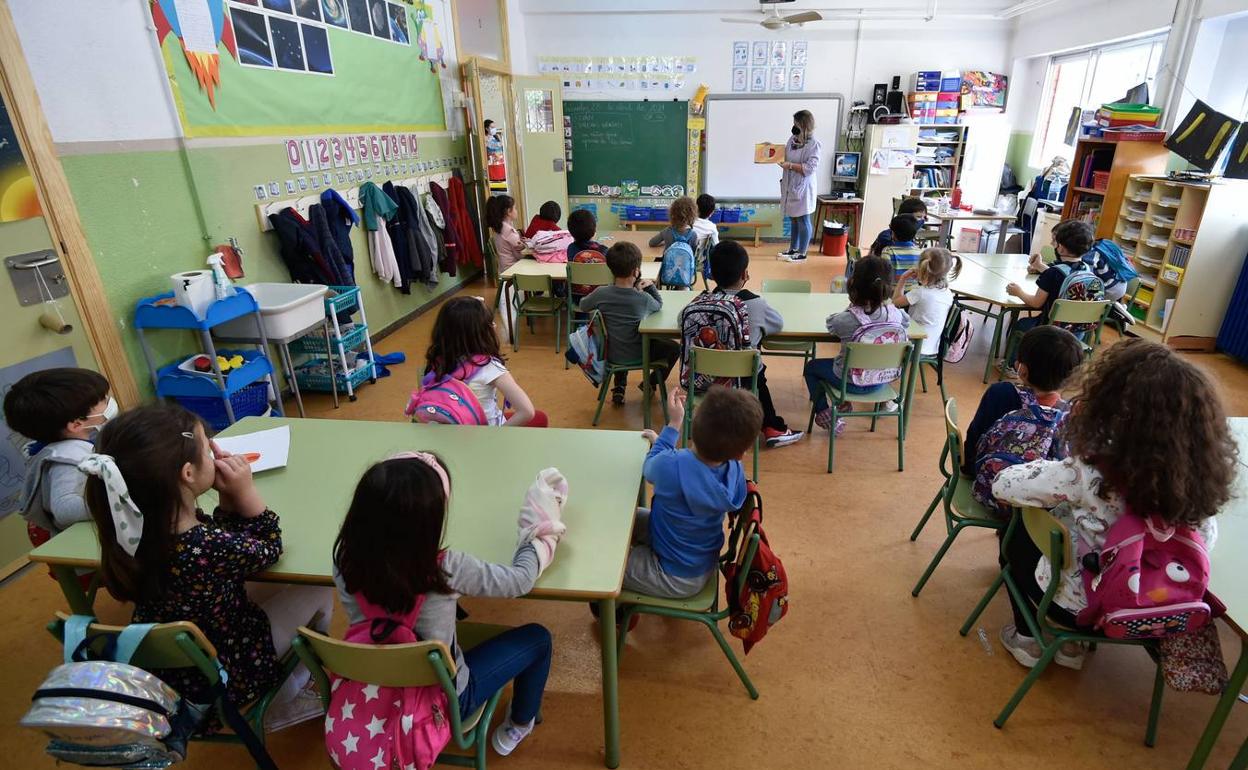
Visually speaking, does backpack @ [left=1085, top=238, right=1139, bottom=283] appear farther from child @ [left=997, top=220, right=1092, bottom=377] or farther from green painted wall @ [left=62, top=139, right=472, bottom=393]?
green painted wall @ [left=62, top=139, right=472, bottom=393]

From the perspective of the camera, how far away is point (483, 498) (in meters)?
1.67

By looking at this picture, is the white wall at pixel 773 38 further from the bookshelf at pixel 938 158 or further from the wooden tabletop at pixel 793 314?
the wooden tabletop at pixel 793 314

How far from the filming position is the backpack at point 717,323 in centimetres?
284

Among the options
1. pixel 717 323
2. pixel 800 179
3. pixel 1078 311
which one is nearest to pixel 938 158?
pixel 800 179

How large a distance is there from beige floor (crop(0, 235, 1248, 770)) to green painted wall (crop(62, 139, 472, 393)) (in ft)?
4.16

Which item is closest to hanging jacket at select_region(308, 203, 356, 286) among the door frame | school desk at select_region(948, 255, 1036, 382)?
the door frame

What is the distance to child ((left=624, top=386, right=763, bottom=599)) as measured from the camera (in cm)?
155

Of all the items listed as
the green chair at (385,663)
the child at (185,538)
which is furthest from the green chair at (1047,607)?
the child at (185,538)

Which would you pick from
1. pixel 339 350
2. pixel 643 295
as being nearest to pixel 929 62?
pixel 643 295

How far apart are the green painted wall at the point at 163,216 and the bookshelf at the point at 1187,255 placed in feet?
19.1

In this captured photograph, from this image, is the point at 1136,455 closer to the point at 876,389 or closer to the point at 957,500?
the point at 957,500

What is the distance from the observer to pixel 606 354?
339cm

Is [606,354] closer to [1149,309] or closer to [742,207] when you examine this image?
[1149,309]

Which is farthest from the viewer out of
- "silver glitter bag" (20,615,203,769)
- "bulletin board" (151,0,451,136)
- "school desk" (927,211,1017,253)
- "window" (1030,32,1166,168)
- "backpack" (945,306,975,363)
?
"school desk" (927,211,1017,253)
